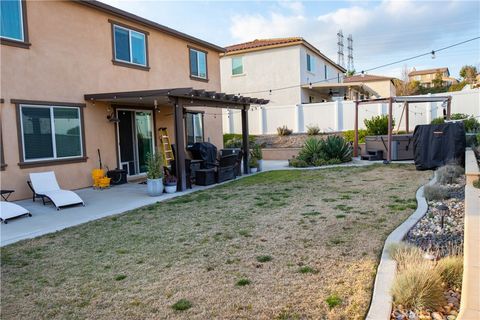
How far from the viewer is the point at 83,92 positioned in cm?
1123

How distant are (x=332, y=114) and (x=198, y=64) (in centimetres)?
1030

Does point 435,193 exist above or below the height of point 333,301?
above

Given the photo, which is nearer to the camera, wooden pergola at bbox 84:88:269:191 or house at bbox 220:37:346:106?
wooden pergola at bbox 84:88:269:191

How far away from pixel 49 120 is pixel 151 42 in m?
5.25

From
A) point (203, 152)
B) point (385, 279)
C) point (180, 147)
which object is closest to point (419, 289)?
point (385, 279)

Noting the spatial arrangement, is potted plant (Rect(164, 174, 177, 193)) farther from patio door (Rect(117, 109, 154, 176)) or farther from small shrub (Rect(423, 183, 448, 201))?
small shrub (Rect(423, 183, 448, 201))

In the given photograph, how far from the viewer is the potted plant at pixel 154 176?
9750 millimetres

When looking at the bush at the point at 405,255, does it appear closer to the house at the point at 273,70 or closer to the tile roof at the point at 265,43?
the house at the point at 273,70

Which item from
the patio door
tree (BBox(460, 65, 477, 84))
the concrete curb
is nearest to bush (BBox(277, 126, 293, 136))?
the patio door

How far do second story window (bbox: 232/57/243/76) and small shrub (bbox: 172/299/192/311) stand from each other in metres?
24.9

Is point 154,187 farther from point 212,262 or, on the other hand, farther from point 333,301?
point 333,301

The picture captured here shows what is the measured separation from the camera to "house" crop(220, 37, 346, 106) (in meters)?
25.8

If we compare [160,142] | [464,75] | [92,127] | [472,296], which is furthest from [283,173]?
[464,75]

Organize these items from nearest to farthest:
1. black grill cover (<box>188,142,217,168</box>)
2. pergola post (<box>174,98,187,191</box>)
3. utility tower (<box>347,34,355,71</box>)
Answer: pergola post (<box>174,98,187,191</box>), black grill cover (<box>188,142,217,168</box>), utility tower (<box>347,34,355,71</box>)
